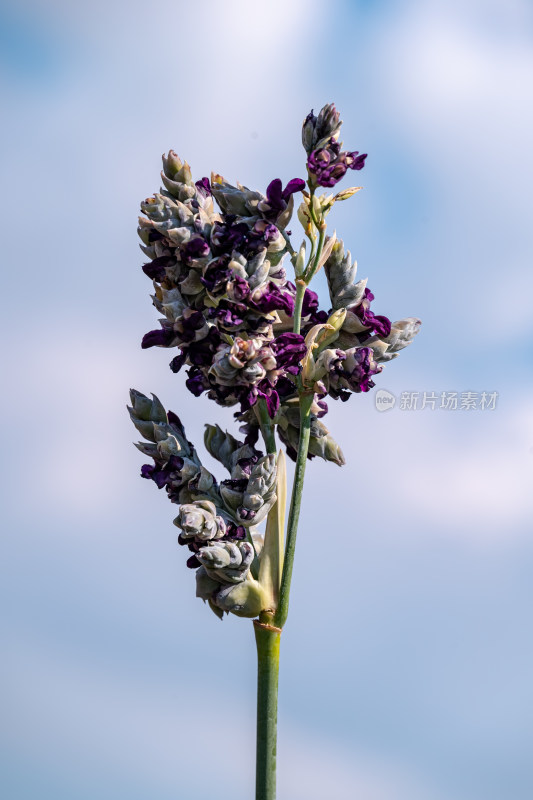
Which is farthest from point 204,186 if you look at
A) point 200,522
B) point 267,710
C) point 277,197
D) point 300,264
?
point 267,710

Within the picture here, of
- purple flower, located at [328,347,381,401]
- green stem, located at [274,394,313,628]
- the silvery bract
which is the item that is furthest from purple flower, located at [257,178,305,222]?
green stem, located at [274,394,313,628]

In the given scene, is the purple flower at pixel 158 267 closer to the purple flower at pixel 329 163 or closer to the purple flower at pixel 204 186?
the purple flower at pixel 204 186

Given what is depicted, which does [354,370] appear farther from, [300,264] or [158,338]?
[158,338]

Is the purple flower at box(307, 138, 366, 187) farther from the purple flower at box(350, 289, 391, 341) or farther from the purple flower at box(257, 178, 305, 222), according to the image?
the purple flower at box(350, 289, 391, 341)

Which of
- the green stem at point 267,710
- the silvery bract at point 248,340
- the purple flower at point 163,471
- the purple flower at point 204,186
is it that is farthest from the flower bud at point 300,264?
the green stem at point 267,710

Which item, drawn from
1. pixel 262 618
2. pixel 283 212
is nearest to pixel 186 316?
pixel 283 212

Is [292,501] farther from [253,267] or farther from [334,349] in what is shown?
[253,267]

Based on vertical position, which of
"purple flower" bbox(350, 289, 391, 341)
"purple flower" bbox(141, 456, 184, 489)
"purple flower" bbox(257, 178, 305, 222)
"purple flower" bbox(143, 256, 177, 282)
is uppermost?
"purple flower" bbox(257, 178, 305, 222)

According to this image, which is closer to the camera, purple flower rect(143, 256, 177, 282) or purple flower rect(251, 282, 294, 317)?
purple flower rect(251, 282, 294, 317)

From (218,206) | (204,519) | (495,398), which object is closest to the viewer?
(204,519)
